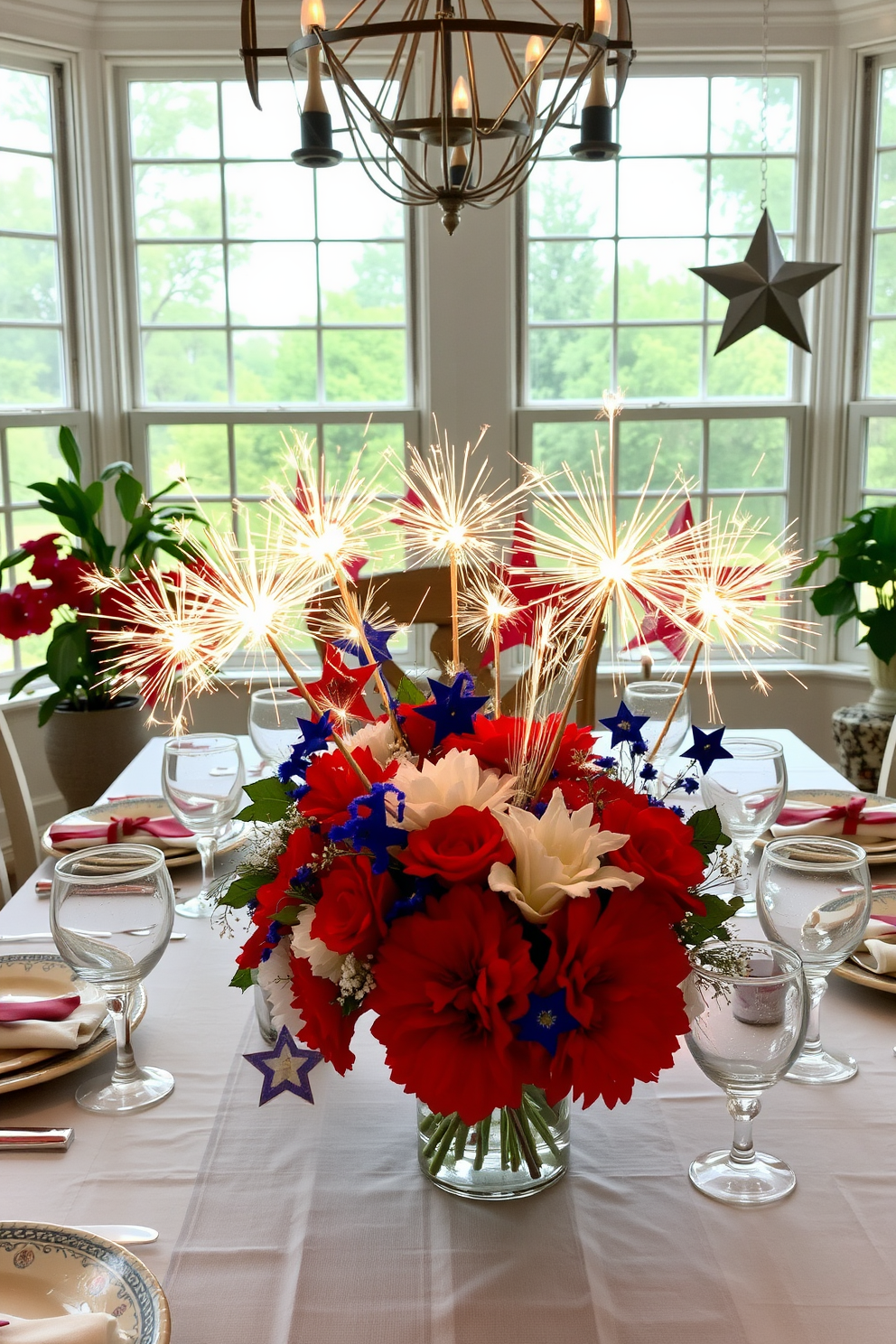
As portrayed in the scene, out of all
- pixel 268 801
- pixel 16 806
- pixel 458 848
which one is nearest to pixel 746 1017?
pixel 458 848

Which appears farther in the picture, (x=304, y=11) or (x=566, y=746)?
→ (x=304, y=11)

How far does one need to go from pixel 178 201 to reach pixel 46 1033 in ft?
10.2

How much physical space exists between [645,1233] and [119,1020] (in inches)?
18.0

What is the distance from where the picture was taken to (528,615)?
158 cm

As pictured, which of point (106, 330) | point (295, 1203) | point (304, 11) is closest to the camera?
point (295, 1203)

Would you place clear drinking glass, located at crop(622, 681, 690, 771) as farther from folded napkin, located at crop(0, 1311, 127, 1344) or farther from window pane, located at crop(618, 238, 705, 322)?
window pane, located at crop(618, 238, 705, 322)

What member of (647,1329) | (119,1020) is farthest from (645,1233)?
(119,1020)

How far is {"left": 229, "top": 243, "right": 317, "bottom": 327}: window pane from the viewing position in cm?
365

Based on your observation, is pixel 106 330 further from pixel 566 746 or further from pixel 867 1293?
pixel 867 1293

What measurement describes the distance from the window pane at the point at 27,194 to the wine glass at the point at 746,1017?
330 cm

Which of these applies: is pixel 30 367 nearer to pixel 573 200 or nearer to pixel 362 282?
pixel 362 282

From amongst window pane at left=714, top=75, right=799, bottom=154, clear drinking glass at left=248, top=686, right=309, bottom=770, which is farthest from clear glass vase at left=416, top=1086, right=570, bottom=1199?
window pane at left=714, top=75, right=799, bottom=154

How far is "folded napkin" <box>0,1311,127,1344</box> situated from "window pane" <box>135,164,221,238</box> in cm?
339

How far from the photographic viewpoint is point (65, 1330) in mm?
703
